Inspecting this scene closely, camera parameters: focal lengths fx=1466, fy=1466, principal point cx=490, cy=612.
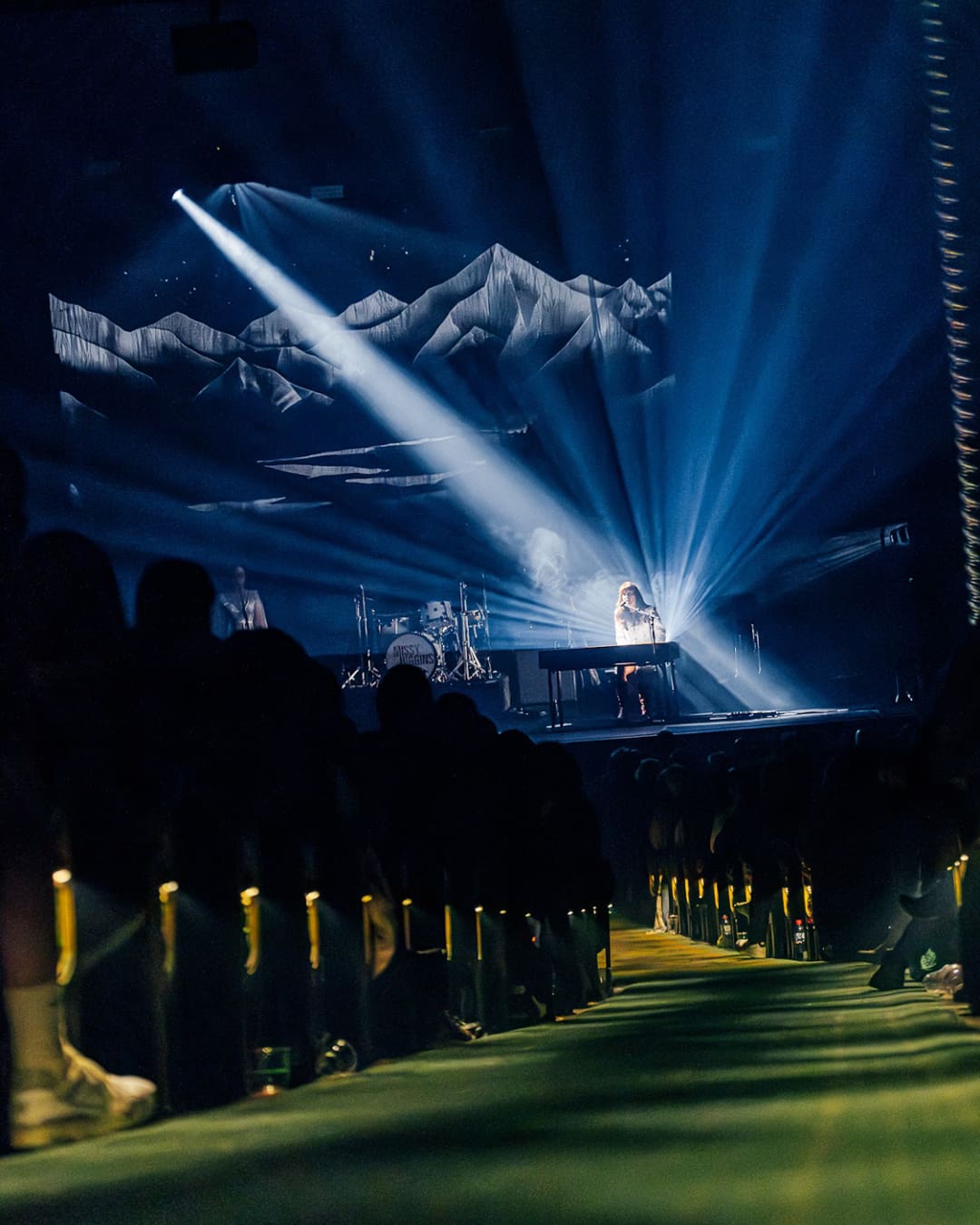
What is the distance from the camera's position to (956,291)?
630 cm

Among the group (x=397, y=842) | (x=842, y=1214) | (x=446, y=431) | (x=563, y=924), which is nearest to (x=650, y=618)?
(x=446, y=431)

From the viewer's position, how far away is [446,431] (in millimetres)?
14000

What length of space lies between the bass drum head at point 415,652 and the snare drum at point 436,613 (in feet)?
1.09

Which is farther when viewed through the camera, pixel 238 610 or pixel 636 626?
pixel 238 610

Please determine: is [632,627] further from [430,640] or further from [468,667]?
[430,640]

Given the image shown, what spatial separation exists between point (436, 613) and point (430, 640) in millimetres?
516

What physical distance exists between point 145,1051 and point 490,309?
39.4 feet

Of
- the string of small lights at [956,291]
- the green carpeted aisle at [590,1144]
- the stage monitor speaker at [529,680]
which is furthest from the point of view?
the stage monitor speaker at [529,680]

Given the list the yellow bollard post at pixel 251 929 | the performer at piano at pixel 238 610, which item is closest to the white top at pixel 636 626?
the performer at piano at pixel 238 610

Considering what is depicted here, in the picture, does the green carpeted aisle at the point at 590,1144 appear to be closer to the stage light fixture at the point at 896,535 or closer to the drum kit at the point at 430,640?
the stage light fixture at the point at 896,535

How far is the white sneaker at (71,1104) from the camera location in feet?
5.53

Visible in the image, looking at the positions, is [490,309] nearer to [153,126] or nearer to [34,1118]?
[153,126]

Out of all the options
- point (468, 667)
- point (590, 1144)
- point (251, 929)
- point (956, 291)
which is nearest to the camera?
point (590, 1144)

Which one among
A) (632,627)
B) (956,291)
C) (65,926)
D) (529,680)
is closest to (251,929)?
(65,926)
